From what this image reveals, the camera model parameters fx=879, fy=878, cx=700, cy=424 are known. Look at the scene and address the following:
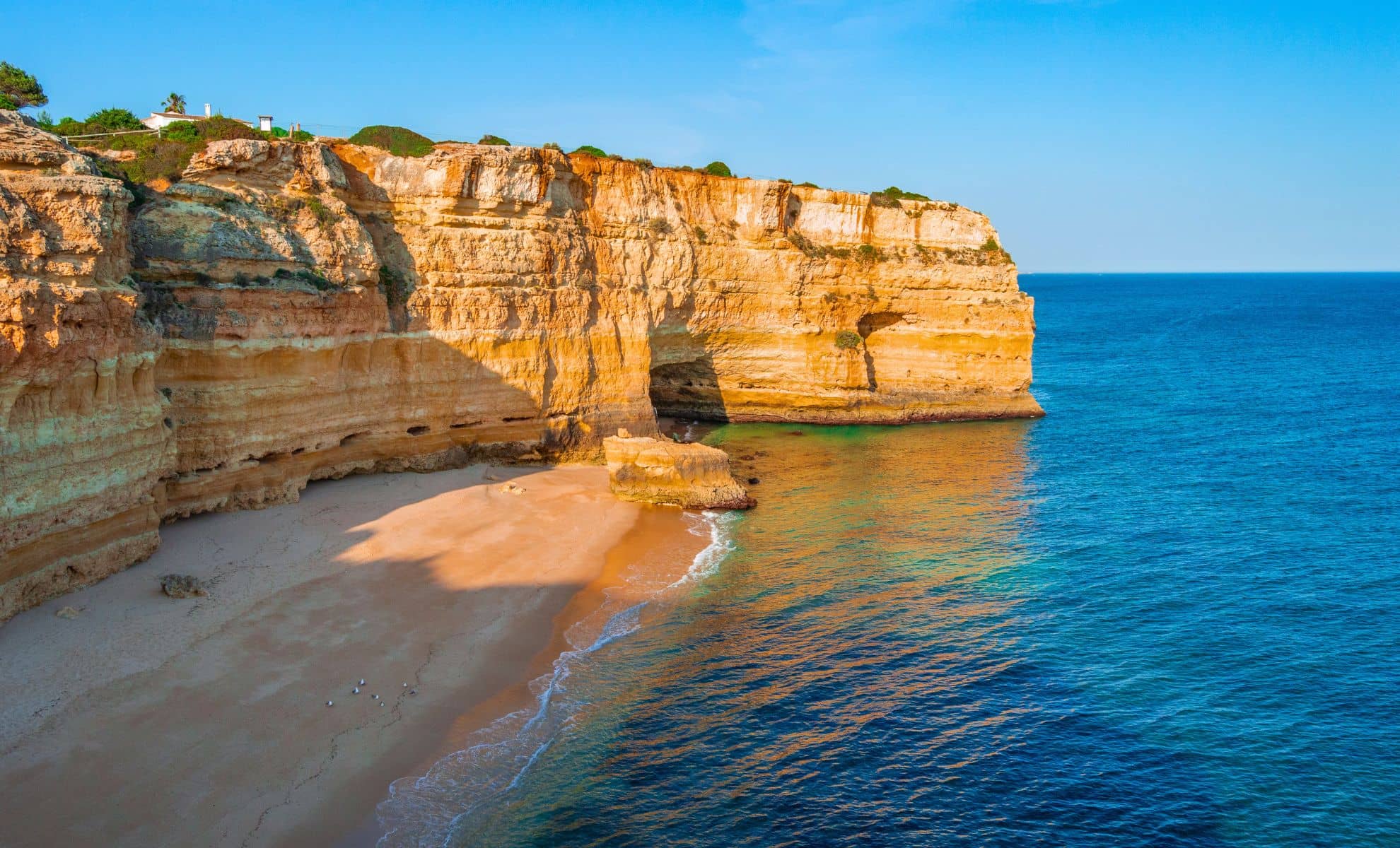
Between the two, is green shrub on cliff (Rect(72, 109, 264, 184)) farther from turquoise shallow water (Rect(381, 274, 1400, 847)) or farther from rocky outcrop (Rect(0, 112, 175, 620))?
turquoise shallow water (Rect(381, 274, 1400, 847))

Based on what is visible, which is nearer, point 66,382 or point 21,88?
point 66,382

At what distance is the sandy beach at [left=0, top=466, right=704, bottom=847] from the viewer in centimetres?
1372

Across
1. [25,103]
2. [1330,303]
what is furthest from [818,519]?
[1330,303]

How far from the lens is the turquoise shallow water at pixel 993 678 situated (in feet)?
48.5

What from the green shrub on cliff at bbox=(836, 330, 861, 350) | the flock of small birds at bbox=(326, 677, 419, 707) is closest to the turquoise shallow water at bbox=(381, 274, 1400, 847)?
the flock of small birds at bbox=(326, 677, 419, 707)

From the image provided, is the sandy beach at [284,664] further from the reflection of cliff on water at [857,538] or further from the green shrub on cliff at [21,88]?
the green shrub on cliff at [21,88]

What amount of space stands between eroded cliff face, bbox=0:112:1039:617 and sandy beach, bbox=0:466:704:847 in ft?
6.30

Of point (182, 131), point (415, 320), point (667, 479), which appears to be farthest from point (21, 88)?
point (667, 479)

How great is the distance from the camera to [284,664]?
59.0 feet

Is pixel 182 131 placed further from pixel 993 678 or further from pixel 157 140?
pixel 993 678

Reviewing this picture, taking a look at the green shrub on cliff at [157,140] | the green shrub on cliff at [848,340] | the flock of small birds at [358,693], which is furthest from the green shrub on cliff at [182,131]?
the green shrub on cliff at [848,340]

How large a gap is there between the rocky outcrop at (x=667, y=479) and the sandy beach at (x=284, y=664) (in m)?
3.90

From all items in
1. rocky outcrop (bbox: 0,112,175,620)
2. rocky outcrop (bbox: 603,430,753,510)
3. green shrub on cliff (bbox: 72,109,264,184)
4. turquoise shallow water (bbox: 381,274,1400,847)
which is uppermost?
green shrub on cliff (bbox: 72,109,264,184)

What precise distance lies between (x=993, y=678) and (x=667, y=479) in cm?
1541
